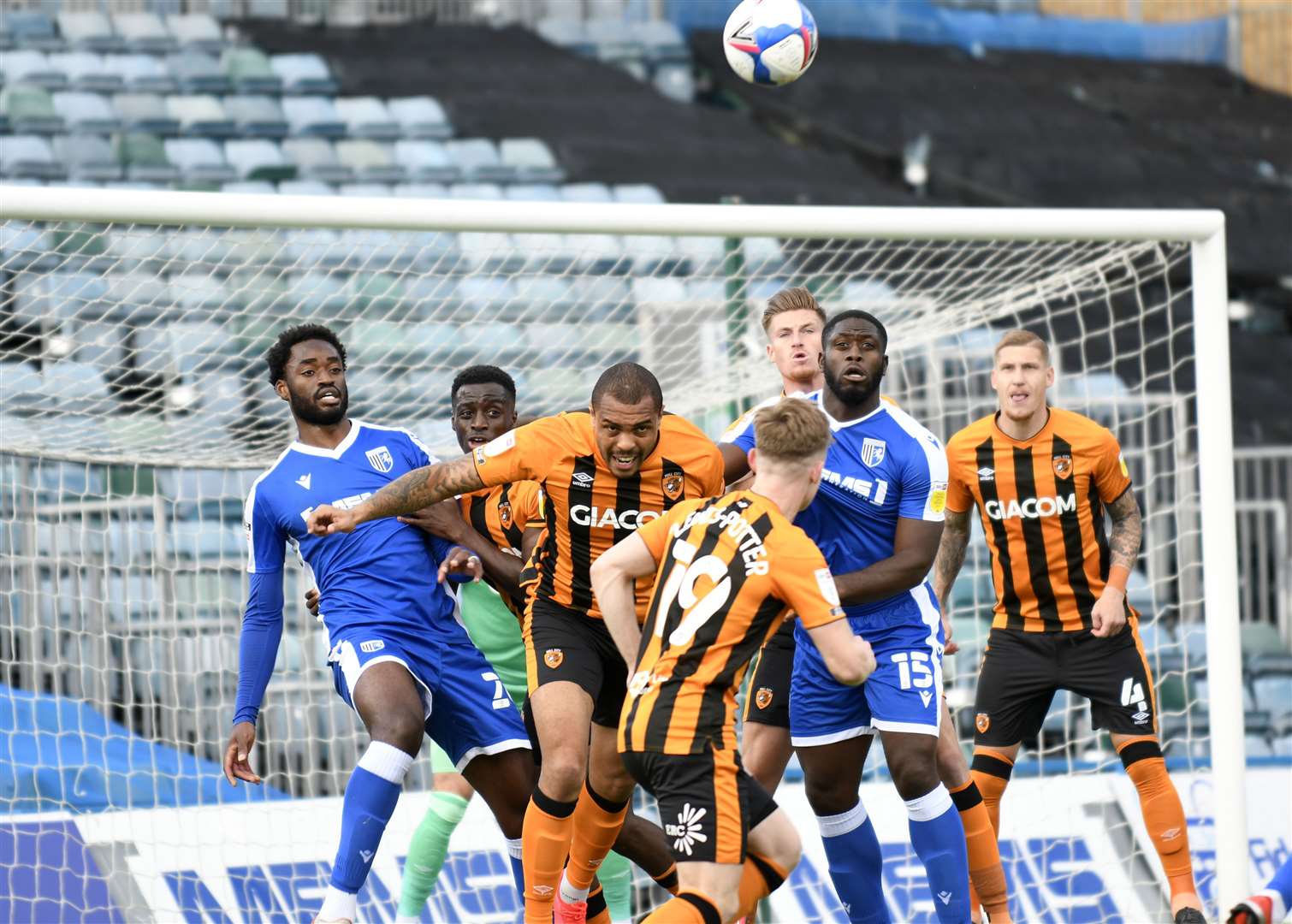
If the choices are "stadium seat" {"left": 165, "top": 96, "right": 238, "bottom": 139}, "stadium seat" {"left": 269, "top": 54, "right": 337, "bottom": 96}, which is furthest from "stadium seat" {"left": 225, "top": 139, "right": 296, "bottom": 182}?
"stadium seat" {"left": 269, "top": 54, "right": 337, "bottom": 96}

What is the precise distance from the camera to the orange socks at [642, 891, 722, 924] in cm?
431

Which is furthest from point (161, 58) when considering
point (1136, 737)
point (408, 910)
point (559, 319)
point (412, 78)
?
point (1136, 737)

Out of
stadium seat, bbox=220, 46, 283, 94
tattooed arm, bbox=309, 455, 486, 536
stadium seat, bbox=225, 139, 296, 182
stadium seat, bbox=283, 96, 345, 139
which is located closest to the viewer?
tattooed arm, bbox=309, 455, 486, 536

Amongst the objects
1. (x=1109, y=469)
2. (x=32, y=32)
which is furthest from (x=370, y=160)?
(x=1109, y=469)

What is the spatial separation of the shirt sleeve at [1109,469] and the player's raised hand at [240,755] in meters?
3.24

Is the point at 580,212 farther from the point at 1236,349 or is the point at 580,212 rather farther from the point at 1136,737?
the point at 1236,349

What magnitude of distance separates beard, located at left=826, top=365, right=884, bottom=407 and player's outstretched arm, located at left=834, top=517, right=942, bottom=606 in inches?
16.4

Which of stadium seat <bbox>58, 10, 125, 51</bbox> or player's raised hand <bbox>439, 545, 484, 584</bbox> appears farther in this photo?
stadium seat <bbox>58, 10, 125, 51</bbox>

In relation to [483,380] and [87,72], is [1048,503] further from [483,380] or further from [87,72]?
[87,72]

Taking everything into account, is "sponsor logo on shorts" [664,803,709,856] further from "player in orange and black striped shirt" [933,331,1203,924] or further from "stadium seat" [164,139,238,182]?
"stadium seat" [164,139,238,182]

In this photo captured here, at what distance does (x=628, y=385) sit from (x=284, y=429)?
4075 millimetres

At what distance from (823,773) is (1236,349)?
11.6 meters

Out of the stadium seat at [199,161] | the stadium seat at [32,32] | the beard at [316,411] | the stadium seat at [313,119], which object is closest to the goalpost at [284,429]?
the beard at [316,411]

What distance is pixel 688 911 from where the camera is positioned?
435 centimetres
